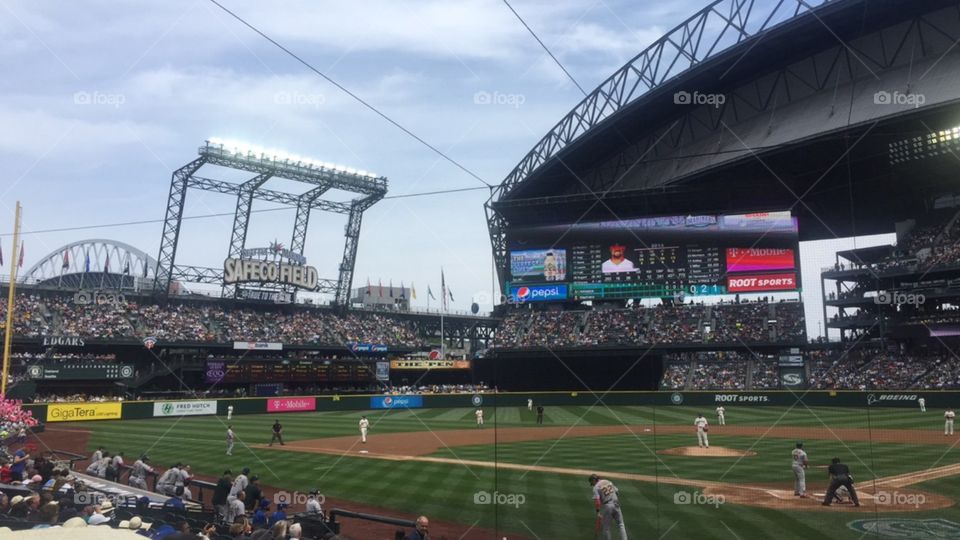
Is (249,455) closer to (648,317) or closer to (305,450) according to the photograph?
(305,450)

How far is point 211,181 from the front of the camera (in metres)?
59.0

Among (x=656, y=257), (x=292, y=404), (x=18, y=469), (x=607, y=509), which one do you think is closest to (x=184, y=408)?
(x=292, y=404)

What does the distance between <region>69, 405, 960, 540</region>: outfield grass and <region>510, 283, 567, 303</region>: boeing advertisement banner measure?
65.3 ft

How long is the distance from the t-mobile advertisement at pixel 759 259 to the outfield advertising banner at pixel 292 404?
3487 cm

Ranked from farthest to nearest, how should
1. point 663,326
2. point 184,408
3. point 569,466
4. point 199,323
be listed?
point 199,323, point 663,326, point 184,408, point 569,466

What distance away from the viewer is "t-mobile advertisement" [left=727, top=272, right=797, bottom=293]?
5284cm

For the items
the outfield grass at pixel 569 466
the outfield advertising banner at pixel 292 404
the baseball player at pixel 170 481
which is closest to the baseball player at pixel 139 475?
the baseball player at pixel 170 481

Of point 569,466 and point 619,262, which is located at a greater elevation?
point 619,262

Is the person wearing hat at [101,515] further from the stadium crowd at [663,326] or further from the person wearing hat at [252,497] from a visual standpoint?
the stadium crowd at [663,326]

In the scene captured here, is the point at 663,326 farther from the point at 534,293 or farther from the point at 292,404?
the point at 292,404

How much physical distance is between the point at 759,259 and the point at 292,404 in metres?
38.3

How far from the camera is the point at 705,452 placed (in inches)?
997

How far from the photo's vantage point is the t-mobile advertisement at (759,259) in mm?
53188

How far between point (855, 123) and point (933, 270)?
1280 cm
